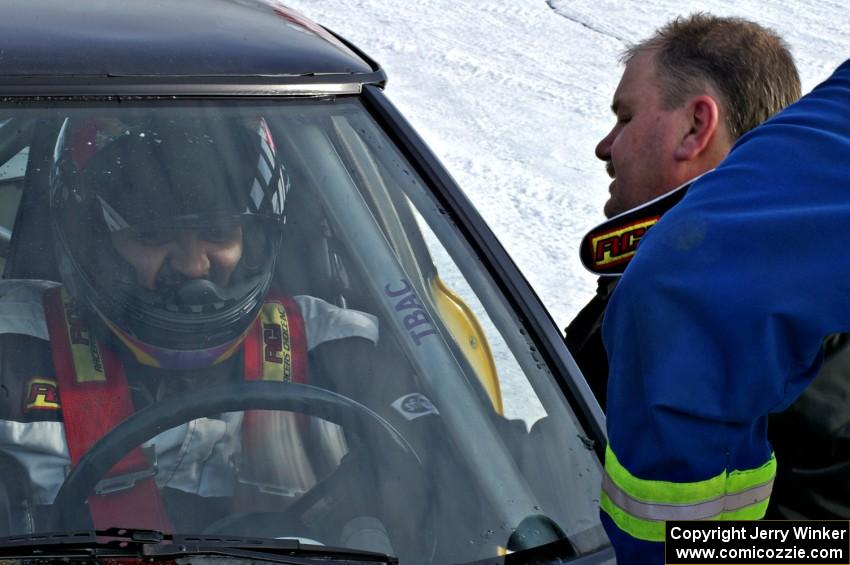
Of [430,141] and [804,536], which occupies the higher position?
[804,536]

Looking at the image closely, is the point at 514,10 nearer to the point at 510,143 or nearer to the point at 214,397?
the point at 510,143

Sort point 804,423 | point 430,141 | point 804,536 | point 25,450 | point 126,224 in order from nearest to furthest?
point 804,536 → point 804,423 → point 25,450 → point 126,224 → point 430,141

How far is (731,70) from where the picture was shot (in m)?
2.20

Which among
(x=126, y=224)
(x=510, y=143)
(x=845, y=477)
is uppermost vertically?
(x=126, y=224)

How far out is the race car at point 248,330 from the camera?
1539 mm

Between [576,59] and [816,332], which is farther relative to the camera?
[576,59]

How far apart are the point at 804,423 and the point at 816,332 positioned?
316 mm

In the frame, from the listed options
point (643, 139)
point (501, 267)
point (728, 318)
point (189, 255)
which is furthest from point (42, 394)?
point (643, 139)

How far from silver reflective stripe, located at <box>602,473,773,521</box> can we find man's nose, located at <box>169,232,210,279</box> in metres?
0.81

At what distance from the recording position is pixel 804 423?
4.40ft

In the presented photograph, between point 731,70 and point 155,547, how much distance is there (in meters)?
1.51

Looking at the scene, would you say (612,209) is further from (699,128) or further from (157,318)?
(157,318)

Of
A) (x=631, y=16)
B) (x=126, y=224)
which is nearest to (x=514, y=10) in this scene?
(x=631, y=16)

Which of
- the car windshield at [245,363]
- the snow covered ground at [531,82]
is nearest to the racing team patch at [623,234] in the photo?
the car windshield at [245,363]
